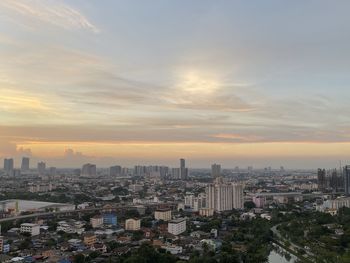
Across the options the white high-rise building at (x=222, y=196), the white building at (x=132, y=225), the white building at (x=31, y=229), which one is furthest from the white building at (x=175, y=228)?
the white high-rise building at (x=222, y=196)

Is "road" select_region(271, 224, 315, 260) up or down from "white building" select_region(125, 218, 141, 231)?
down

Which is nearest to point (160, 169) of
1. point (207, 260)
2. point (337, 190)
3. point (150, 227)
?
point (337, 190)

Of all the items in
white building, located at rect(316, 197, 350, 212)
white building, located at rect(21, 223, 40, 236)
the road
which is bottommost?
the road

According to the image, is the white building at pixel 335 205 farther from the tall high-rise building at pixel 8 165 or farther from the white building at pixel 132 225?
the tall high-rise building at pixel 8 165

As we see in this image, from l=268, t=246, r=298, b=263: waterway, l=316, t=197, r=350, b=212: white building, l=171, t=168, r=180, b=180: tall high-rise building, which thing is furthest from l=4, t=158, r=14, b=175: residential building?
l=268, t=246, r=298, b=263: waterway

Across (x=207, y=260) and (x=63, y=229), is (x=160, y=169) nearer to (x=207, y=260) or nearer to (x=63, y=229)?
(x=63, y=229)

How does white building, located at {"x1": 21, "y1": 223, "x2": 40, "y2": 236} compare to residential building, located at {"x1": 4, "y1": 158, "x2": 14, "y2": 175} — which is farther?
residential building, located at {"x1": 4, "y1": 158, "x2": 14, "y2": 175}

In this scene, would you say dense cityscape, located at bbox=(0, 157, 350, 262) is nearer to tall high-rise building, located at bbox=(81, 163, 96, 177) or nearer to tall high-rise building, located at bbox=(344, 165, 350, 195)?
tall high-rise building, located at bbox=(344, 165, 350, 195)

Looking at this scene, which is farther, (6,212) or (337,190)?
(337,190)
